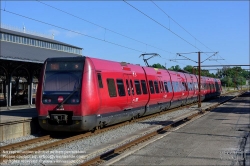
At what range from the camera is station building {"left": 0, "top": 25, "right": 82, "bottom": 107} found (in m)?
27.2

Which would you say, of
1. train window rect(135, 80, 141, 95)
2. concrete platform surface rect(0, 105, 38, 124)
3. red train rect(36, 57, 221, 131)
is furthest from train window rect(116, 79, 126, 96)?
concrete platform surface rect(0, 105, 38, 124)

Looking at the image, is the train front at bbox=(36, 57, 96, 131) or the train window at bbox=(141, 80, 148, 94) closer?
the train front at bbox=(36, 57, 96, 131)

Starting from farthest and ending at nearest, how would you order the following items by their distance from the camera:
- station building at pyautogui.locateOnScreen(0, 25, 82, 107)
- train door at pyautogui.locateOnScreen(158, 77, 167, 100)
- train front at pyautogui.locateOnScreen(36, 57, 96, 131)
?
station building at pyautogui.locateOnScreen(0, 25, 82, 107), train door at pyautogui.locateOnScreen(158, 77, 167, 100), train front at pyautogui.locateOnScreen(36, 57, 96, 131)

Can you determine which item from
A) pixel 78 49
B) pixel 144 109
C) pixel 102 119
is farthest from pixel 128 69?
pixel 78 49

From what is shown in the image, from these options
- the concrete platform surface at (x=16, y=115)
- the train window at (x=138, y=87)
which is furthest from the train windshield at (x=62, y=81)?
the train window at (x=138, y=87)

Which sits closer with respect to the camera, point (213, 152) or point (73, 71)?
point (213, 152)

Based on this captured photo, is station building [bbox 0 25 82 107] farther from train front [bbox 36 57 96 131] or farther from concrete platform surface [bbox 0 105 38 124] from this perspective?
train front [bbox 36 57 96 131]

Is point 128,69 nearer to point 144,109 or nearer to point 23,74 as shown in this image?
point 144,109

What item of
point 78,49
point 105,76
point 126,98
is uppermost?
point 78,49

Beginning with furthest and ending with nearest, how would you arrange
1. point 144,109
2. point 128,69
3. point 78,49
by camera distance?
point 78,49 → point 144,109 → point 128,69

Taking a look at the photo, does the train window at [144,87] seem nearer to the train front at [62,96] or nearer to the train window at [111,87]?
the train window at [111,87]

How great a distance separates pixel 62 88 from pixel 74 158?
13.6 feet

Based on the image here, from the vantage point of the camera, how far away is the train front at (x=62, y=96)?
11758 millimetres

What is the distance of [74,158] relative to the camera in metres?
8.49
